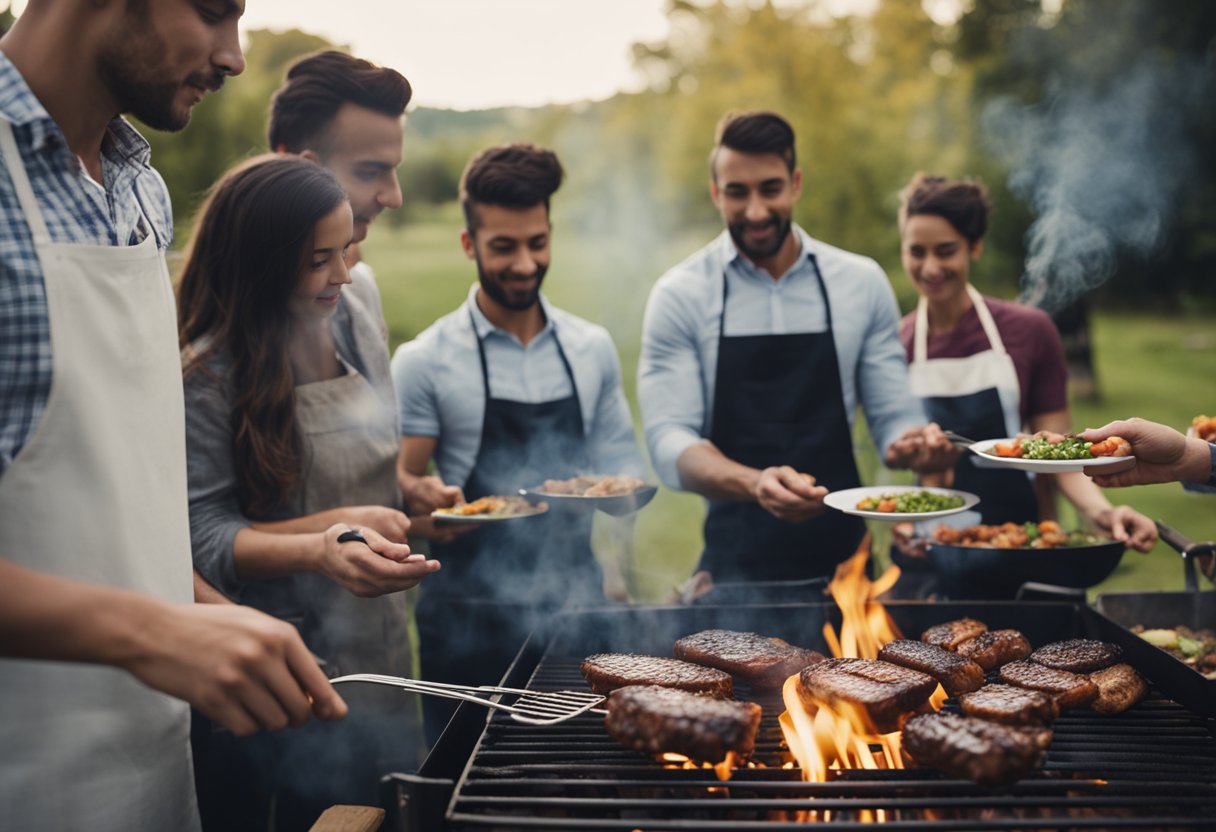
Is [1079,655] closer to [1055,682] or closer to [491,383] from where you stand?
[1055,682]

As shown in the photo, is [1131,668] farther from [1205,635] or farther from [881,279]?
[881,279]

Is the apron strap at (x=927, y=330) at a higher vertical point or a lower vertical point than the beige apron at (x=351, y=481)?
higher

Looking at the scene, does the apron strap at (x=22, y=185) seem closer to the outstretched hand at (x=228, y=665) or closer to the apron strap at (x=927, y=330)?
the outstretched hand at (x=228, y=665)

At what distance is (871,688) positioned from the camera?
2498 mm

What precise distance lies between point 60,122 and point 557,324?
2837mm

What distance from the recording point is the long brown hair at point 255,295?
3064 millimetres

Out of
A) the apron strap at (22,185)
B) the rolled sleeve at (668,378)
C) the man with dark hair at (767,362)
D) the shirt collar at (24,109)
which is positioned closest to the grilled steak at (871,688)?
the man with dark hair at (767,362)

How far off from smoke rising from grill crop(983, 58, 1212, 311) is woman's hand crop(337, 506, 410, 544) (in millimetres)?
5142

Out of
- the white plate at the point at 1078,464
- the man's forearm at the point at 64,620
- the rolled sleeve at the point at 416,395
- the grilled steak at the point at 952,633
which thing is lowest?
the grilled steak at the point at 952,633

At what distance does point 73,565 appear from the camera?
1.94 meters

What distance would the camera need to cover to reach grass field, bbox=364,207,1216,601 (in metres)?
9.80

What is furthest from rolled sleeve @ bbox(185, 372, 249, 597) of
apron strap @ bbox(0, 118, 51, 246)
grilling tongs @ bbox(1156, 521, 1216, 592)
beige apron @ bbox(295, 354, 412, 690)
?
grilling tongs @ bbox(1156, 521, 1216, 592)

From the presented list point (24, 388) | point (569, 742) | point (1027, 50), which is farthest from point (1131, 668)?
point (1027, 50)

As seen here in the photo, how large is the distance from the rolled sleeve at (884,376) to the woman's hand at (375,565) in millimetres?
2874
